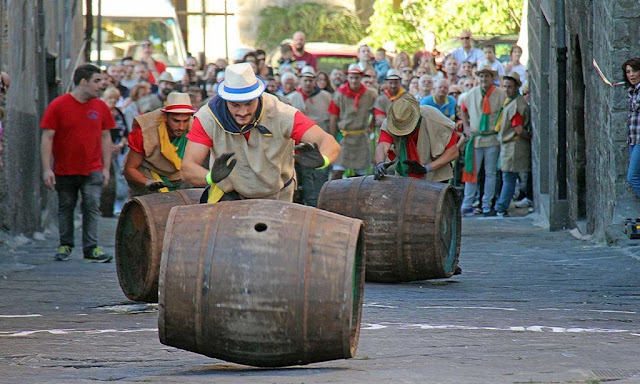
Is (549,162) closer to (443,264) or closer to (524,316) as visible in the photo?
(443,264)

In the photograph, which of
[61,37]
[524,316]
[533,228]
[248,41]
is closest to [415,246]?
[524,316]

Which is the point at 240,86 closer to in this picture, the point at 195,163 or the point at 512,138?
the point at 195,163

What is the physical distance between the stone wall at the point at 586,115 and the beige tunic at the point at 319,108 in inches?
114

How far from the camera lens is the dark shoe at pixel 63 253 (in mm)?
14195

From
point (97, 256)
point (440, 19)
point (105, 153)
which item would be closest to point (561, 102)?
point (105, 153)

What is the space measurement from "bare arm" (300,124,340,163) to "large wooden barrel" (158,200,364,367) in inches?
56.8

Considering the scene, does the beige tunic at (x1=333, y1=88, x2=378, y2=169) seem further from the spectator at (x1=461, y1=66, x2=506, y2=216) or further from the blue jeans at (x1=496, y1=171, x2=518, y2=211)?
the blue jeans at (x1=496, y1=171, x2=518, y2=211)

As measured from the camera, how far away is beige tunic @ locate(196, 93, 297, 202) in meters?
8.38

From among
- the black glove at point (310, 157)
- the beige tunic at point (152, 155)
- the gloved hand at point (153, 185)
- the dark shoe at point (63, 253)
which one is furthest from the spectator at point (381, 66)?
the black glove at point (310, 157)

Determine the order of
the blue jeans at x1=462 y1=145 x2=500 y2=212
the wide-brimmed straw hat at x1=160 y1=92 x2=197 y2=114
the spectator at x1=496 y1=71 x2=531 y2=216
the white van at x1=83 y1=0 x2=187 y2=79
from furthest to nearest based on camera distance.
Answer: the white van at x1=83 y1=0 x2=187 y2=79, the blue jeans at x1=462 y1=145 x2=500 y2=212, the spectator at x1=496 y1=71 x2=531 y2=216, the wide-brimmed straw hat at x1=160 y1=92 x2=197 y2=114

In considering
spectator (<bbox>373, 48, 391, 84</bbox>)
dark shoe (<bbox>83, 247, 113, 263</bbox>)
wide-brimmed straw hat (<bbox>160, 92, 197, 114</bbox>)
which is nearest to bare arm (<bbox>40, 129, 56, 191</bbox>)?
dark shoe (<bbox>83, 247, 113, 263</bbox>)

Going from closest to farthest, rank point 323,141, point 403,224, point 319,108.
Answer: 1. point 323,141
2. point 403,224
3. point 319,108

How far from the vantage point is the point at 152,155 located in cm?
1130

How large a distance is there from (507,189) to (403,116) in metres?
8.45
